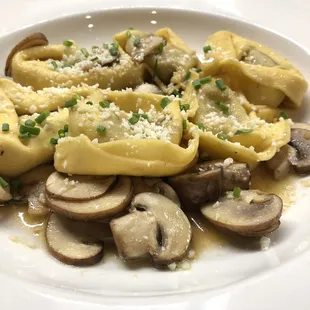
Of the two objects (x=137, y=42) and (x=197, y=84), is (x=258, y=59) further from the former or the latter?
(x=137, y=42)

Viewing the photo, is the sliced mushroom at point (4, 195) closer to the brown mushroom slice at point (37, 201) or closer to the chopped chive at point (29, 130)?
the brown mushroom slice at point (37, 201)

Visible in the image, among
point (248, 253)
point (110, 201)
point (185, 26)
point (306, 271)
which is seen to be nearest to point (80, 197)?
point (110, 201)

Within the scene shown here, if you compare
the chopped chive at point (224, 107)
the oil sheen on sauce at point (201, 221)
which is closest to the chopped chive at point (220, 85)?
the chopped chive at point (224, 107)

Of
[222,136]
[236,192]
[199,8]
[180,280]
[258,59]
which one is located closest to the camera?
[180,280]

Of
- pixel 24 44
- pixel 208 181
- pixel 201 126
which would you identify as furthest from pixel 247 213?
pixel 24 44

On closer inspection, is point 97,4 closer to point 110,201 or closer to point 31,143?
point 31,143

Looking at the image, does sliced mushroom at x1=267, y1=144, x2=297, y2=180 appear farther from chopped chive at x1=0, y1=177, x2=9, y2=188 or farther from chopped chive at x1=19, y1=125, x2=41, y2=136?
chopped chive at x1=0, y1=177, x2=9, y2=188

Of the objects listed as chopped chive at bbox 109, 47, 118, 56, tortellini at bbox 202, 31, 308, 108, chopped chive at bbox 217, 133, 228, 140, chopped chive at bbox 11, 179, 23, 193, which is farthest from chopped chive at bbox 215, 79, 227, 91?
chopped chive at bbox 11, 179, 23, 193
